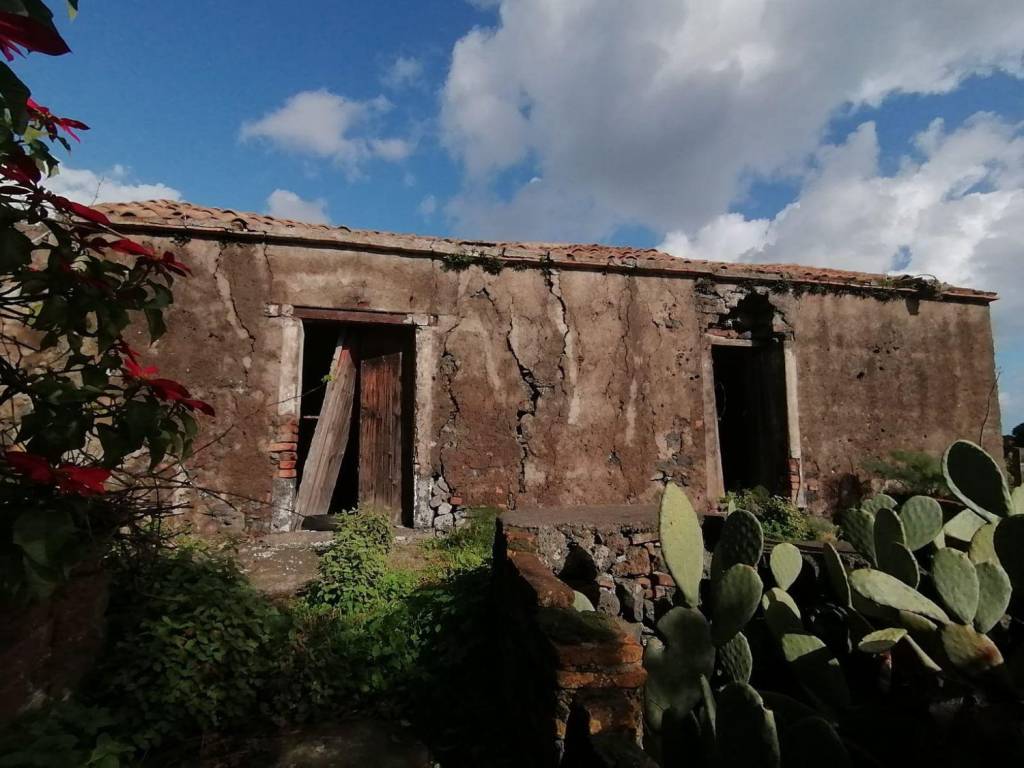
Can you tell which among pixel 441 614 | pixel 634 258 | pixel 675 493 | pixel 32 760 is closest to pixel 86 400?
pixel 32 760

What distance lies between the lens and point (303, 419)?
6.11 m

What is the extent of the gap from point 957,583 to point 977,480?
581mm

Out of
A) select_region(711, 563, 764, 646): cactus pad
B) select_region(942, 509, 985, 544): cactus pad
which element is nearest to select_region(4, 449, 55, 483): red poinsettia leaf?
select_region(711, 563, 764, 646): cactus pad

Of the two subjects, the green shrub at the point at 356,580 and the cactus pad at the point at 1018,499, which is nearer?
the cactus pad at the point at 1018,499

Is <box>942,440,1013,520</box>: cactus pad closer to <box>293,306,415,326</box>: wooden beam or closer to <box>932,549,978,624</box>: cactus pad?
<box>932,549,978,624</box>: cactus pad

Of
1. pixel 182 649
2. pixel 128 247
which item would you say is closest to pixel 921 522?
pixel 128 247

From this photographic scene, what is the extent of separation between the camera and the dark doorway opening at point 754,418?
7.09 metres

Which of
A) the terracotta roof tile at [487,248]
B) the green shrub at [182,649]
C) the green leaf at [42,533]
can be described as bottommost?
the green shrub at [182,649]

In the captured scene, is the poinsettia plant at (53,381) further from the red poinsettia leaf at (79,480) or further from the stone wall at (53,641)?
the stone wall at (53,641)

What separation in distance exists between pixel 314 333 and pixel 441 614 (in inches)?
187

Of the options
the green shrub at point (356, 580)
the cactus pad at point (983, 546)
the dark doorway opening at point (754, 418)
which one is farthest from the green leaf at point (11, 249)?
the dark doorway opening at point (754, 418)

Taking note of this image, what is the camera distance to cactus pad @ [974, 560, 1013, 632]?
169 cm

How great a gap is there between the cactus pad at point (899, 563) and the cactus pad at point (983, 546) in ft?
1.05

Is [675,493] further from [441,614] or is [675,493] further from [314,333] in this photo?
[314,333]
